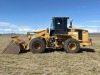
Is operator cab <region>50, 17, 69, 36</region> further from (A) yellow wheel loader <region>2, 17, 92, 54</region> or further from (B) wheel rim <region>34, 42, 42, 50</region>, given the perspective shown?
(B) wheel rim <region>34, 42, 42, 50</region>

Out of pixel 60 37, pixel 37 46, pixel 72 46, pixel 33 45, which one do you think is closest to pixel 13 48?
pixel 33 45

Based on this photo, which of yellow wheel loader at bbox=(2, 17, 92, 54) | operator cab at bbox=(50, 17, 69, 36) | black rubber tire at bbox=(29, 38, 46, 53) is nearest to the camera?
black rubber tire at bbox=(29, 38, 46, 53)

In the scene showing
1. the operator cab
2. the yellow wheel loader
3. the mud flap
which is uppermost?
the operator cab

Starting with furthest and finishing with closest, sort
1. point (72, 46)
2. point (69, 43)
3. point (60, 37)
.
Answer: point (60, 37)
point (72, 46)
point (69, 43)

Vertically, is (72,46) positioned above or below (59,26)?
below

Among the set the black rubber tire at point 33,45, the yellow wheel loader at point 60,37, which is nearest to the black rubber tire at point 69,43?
the yellow wheel loader at point 60,37

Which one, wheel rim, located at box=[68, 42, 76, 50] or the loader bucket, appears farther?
wheel rim, located at box=[68, 42, 76, 50]

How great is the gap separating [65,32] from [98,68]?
719 cm

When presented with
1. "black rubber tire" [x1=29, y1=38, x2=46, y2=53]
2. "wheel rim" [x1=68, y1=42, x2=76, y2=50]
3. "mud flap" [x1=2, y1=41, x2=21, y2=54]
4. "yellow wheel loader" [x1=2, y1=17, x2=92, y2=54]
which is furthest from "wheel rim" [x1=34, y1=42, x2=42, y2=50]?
"wheel rim" [x1=68, y1=42, x2=76, y2=50]

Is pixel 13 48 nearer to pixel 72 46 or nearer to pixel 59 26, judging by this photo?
pixel 59 26

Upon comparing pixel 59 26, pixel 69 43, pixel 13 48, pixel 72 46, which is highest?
pixel 59 26

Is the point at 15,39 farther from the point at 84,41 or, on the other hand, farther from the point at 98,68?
the point at 98,68

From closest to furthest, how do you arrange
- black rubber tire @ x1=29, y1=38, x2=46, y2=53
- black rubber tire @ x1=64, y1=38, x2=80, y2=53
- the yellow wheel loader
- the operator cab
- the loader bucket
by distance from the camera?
the loader bucket, black rubber tire @ x1=29, y1=38, x2=46, y2=53, black rubber tire @ x1=64, y1=38, x2=80, y2=53, the yellow wheel loader, the operator cab

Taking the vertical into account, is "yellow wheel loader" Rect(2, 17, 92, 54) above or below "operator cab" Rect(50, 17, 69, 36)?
below
